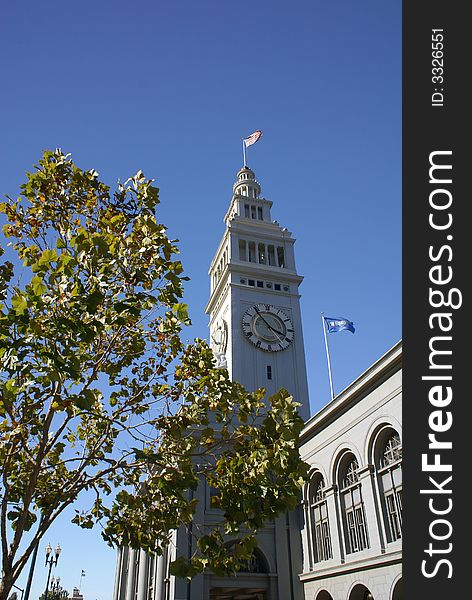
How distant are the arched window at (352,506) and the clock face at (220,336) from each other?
20.3m

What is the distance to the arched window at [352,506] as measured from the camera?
23.4 meters

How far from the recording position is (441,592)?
6961 millimetres

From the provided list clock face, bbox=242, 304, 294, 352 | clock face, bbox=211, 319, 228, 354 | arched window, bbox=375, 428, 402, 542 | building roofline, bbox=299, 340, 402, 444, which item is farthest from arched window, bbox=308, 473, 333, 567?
clock face, bbox=211, 319, 228, 354

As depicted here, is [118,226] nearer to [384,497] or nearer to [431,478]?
[431,478]

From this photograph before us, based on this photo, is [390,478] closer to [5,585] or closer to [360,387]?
[360,387]

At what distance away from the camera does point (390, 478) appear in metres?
21.9

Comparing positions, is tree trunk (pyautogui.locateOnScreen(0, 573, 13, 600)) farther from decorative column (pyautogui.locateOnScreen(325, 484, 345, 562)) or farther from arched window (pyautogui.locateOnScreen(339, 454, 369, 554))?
decorative column (pyautogui.locateOnScreen(325, 484, 345, 562))

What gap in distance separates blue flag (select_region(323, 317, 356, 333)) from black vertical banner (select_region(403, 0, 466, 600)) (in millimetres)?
28773

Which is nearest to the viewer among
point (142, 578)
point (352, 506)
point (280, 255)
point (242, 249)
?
point (352, 506)

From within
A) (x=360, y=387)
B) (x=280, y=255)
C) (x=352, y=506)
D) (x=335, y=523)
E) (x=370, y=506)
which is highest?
(x=280, y=255)

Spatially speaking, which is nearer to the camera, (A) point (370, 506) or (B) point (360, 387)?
(A) point (370, 506)

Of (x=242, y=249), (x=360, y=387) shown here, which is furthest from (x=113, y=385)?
(x=242, y=249)

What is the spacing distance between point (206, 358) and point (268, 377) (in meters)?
30.1

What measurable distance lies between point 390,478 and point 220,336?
87.5ft
